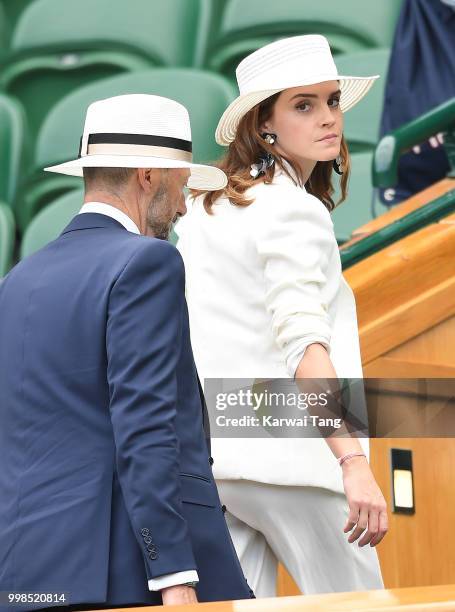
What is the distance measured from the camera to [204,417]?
1.71 m

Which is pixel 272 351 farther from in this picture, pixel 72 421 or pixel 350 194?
pixel 350 194

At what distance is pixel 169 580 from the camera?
141 centimetres

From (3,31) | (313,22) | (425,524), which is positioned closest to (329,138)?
(425,524)

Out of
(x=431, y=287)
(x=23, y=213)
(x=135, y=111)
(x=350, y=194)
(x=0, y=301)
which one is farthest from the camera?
(x=23, y=213)

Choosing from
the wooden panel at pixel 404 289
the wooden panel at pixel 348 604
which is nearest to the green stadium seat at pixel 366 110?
the wooden panel at pixel 404 289

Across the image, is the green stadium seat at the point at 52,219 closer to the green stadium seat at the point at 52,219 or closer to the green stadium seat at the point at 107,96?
the green stadium seat at the point at 52,219

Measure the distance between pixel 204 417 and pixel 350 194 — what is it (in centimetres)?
303

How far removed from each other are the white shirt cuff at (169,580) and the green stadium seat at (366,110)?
3.47m

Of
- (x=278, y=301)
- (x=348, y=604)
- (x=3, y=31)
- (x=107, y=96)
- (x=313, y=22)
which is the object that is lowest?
(x=348, y=604)

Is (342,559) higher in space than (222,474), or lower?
lower

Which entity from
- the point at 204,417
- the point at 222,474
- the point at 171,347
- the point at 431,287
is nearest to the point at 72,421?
the point at 171,347

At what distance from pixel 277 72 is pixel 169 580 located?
92cm

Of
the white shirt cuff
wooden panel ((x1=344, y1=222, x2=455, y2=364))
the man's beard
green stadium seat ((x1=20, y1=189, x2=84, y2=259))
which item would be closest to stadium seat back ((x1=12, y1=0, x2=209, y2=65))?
green stadium seat ((x1=20, y1=189, x2=84, y2=259))

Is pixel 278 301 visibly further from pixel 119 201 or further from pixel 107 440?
pixel 107 440
